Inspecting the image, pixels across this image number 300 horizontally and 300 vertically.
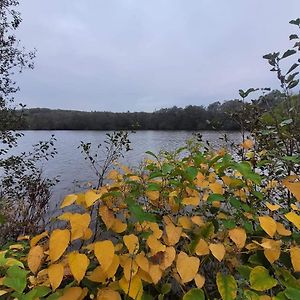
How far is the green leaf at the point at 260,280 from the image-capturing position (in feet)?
3.05

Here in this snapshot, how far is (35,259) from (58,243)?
106 mm

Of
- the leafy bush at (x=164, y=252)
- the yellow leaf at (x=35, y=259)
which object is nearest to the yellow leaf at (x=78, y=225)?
the leafy bush at (x=164, y=252)

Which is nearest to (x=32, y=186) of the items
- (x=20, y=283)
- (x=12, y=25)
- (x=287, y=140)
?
(x=12, y=25)

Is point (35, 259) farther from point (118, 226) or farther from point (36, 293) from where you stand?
point (118, 226)

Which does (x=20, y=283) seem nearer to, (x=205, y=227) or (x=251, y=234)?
(x=205, y=227)

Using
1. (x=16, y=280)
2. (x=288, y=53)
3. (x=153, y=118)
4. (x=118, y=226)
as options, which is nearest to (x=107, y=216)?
(x=118, y=226)

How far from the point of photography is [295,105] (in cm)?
208

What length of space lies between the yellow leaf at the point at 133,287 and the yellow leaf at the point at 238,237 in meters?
0.36

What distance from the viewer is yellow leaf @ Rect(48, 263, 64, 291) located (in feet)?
2.81

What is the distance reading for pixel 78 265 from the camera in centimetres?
87

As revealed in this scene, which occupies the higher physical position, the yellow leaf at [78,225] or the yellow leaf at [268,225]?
the yellow leaf at [78,225]

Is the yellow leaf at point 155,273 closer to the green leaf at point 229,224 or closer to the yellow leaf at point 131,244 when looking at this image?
the yellow leaf at point 131,244

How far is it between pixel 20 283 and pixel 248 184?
41.2 inches

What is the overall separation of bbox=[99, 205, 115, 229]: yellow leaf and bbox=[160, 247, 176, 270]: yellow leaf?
24 cm
